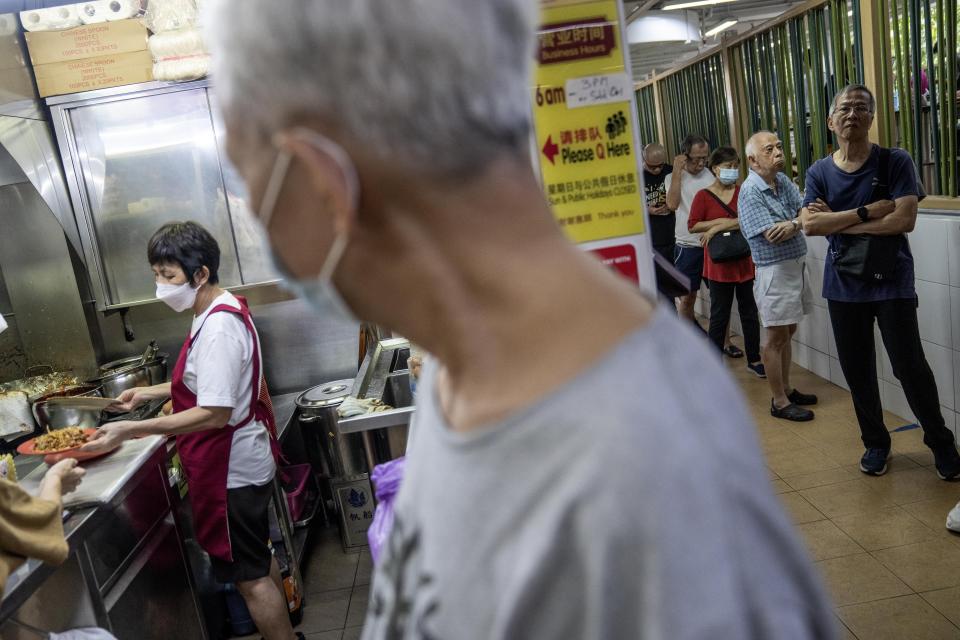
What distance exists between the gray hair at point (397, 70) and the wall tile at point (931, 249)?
3.97 metres

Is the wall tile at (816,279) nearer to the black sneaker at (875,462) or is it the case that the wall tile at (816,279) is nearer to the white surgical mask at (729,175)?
the white surgical mask at (729,175)

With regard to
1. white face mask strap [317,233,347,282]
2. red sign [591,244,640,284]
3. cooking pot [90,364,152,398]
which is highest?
white face mask strap [317,233,347,282]

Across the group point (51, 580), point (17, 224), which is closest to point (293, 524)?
point (51, 580)

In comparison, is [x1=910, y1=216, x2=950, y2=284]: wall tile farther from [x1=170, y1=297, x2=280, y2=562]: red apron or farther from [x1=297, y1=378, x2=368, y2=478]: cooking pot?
[x1=170, y1=297, x2=280, y2=562]: red apron

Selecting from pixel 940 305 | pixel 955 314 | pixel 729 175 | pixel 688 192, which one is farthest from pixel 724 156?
pixel 955 314

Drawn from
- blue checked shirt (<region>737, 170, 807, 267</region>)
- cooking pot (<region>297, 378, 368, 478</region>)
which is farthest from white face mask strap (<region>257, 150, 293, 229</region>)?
blue checked shirt (<region>737, 170, 807, 267</region>)

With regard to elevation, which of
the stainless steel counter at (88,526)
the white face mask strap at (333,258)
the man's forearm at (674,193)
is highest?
the white face mask strap at (333,258)

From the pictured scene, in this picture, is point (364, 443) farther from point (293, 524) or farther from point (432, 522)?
point (432, 522)

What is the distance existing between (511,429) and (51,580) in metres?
2.25

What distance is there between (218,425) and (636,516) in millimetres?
2612

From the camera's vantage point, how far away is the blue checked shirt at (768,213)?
4.58m

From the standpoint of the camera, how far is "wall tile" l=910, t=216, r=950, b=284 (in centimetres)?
386

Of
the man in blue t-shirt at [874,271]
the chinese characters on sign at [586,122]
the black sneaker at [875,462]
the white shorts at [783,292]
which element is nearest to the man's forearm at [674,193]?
the white shorts at [783,292]

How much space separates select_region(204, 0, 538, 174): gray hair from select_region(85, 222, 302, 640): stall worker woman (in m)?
2.39
